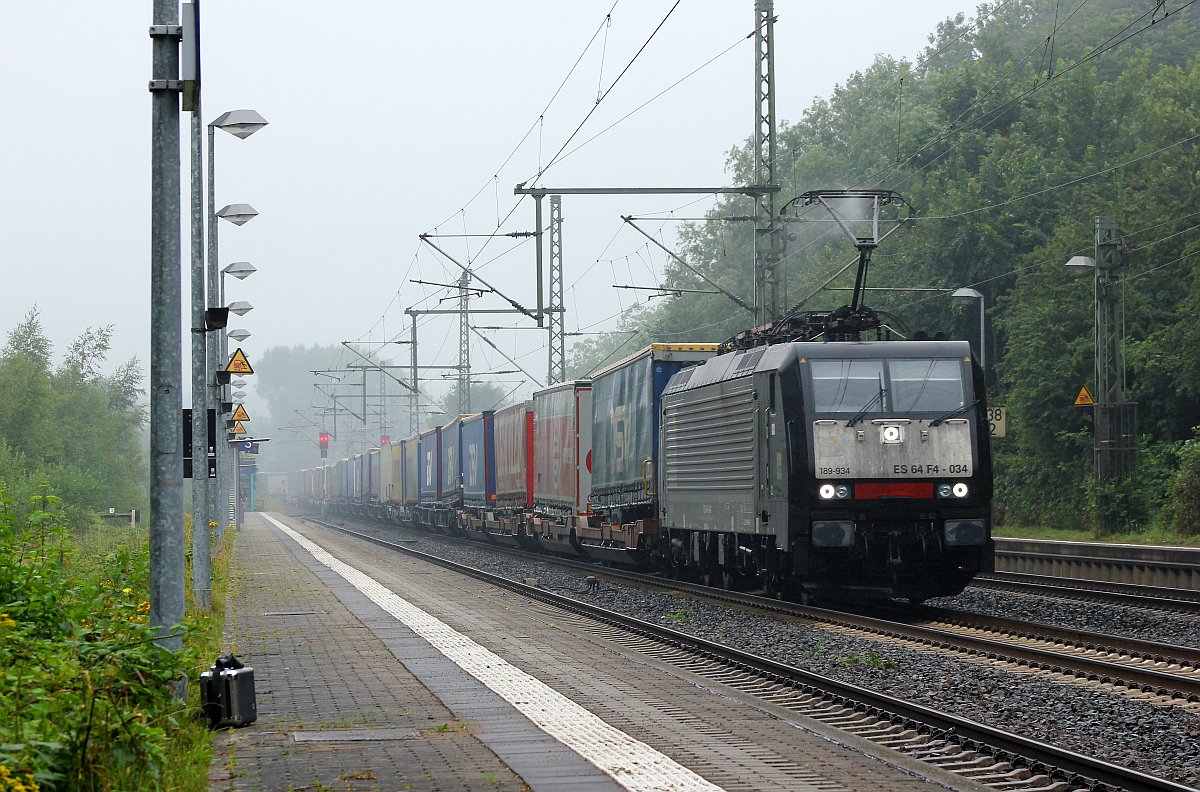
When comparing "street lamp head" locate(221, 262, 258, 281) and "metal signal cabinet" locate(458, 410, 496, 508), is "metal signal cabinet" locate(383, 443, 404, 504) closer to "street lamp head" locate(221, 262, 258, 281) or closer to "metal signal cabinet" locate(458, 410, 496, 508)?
"metal signal cabinet" locate(458, 410, 496, 508)

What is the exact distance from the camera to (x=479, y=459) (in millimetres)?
42031

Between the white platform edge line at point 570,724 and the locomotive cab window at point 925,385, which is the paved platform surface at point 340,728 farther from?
the locomotive cab window at point 925,385

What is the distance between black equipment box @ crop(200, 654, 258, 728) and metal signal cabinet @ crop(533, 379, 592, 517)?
18804 millimetres

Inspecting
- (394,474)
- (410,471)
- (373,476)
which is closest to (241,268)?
(410,471)

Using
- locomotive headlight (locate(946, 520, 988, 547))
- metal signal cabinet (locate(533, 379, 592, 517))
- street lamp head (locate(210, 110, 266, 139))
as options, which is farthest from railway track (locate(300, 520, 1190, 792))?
metal signal cabinet (locate(533, 379, 592, 517))

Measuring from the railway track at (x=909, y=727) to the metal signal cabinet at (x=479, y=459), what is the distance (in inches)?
1028

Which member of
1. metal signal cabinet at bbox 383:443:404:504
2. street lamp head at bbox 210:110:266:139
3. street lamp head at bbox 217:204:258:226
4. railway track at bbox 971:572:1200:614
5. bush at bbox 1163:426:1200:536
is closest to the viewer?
railway track at bbox 971:572:1200:614

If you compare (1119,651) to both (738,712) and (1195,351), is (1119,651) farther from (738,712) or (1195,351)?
(1195,351)

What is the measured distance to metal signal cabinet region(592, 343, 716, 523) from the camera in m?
23.6

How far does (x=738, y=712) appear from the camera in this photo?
972cm

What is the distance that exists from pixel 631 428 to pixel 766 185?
5.05 metres

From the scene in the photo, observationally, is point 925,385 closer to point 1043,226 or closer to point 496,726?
point 496,726

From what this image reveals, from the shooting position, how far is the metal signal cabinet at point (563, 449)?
28.4 meters

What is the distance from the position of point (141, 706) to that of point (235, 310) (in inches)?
1089
